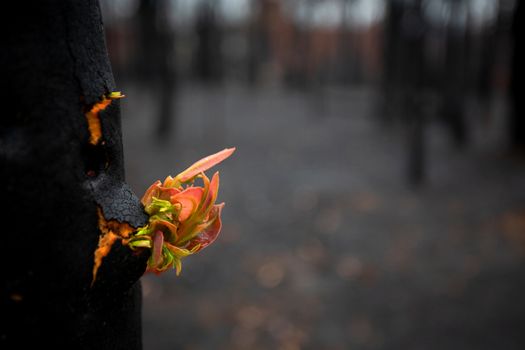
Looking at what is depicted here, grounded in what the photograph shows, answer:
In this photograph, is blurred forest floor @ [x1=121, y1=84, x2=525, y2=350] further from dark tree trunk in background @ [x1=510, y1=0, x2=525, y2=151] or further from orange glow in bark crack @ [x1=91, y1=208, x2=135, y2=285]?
orange glow in bark crack @ [x1=91, y1=208, x2=135, y2=285]

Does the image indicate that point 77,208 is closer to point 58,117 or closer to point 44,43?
point 58,117

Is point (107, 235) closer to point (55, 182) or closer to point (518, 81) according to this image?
point (55, 182)

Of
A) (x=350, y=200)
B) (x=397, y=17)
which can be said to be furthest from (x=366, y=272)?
(x=397, y=17)

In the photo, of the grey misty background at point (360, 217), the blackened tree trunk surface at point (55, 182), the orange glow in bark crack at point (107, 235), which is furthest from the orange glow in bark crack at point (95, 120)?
the grey misty background at point (360, 217)

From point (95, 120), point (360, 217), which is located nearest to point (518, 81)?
point (360, 217)

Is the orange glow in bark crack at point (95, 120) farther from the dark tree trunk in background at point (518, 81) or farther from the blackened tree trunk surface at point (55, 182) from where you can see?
the dark tree trunk in background at point (518, 81)
